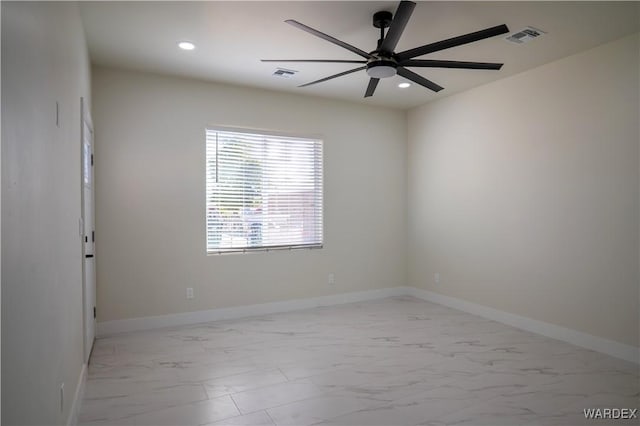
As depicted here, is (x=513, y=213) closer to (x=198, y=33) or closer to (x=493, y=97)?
(x=493, y=97)

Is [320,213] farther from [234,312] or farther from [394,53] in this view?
[394,53]

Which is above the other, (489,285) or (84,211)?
(84,211)

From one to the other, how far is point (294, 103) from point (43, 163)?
3839 mm

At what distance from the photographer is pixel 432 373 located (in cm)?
322

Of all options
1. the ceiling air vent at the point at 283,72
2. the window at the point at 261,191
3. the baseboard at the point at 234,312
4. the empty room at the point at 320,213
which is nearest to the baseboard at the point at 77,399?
the empty room at the point at 320,213

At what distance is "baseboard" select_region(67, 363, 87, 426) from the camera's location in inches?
91.2

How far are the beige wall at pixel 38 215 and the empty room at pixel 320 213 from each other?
0.02m

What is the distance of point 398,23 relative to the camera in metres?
2.38

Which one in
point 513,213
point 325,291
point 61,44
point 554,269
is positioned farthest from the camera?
point 325,291

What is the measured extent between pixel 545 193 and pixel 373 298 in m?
2.77

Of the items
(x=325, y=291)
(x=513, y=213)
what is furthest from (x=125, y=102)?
(x=513, y=213)

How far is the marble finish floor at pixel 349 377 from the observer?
8.48 ft

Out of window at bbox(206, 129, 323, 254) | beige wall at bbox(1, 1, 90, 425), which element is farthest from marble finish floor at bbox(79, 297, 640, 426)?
window at bbox(206, 129, 323, 254)

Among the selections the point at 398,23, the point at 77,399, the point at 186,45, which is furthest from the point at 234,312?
the point at 398,23
